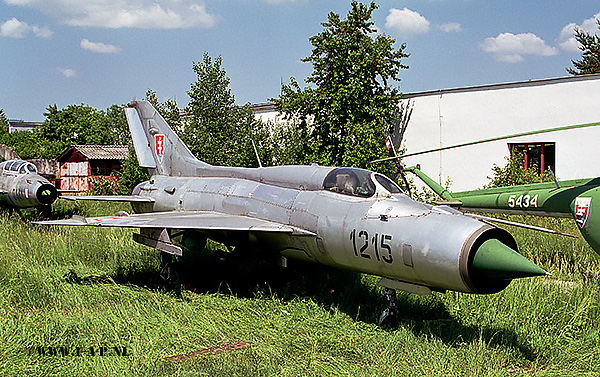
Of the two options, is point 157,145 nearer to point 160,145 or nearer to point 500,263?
point 160,145

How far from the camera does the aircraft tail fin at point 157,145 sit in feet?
35.2

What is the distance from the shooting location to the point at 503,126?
16.1 meters

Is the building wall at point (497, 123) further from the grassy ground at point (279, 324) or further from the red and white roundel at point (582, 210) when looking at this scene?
the red and white roundel at point (582, 210)

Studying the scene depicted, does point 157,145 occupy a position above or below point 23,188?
above

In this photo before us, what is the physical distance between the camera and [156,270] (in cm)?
952

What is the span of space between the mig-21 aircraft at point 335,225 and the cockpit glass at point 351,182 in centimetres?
1

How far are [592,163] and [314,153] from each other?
335 inches

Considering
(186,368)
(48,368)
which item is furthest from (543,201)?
(48,368)

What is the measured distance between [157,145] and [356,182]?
6240 millimetres

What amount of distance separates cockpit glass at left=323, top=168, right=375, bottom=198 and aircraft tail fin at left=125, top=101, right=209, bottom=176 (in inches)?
161

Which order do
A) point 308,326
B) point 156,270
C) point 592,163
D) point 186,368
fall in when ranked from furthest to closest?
point 592,163 < point 156,270 < point 308,326 < point 186,368

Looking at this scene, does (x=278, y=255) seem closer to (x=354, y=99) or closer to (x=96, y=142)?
(x=354, y=99)

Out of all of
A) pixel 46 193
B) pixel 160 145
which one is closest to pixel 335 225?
pixel 160 145

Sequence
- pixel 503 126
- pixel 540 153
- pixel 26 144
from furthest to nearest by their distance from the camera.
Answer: pixel 26 144 → pixel 540 153 → pixel 503 126
